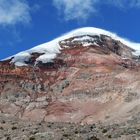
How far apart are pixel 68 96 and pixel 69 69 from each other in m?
20.4

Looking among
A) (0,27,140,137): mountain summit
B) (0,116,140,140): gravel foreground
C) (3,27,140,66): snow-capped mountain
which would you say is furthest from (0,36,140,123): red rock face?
(0,116,140,140): gravel foreground

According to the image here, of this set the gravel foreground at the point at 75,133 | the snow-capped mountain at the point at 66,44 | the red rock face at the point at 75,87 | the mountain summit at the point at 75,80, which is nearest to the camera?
the gravel foreground at the point at 75,133

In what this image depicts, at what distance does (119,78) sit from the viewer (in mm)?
103250

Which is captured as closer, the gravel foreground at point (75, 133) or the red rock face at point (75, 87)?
the gravel foreground at point (75, 133)

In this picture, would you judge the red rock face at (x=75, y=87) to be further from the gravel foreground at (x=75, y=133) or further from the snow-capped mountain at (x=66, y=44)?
the gravel foreground at (x=75, y=133)

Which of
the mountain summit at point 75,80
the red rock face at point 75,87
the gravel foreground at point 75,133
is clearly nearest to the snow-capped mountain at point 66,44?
the mountain summit at point 75,80

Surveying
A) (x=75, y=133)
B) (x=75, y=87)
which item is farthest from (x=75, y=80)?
(x=75, y=133)

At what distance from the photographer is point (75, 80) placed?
112m

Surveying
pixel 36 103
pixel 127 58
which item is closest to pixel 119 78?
pixel 36 103

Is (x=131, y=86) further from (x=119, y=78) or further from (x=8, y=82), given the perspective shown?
(x=8, y=82)

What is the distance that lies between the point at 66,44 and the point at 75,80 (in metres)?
28.8

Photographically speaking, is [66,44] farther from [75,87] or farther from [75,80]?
[75,87]

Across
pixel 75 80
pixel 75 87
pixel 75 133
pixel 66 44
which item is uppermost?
pixel 66 44

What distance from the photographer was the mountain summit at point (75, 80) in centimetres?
9012
